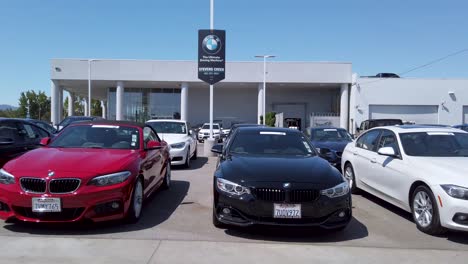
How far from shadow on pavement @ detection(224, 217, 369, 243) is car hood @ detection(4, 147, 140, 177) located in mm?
1856

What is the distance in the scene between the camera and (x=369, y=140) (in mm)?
8547

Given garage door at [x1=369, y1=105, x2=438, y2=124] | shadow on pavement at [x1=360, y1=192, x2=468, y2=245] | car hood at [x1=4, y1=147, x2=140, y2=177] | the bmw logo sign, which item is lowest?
shadow on pavement at [x1=360, y1=192, x2=468, y2=245]

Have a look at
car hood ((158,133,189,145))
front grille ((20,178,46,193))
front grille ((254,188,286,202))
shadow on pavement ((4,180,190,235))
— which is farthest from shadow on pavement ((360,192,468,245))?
car hood ((158,133,189,145))

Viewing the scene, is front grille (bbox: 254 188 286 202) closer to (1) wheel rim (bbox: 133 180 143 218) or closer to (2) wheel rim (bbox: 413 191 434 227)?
(1) wheel rim (bbox: 133 180 143 218)

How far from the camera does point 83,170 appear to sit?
561 cm

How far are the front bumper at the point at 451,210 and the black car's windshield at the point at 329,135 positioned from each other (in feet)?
24.1

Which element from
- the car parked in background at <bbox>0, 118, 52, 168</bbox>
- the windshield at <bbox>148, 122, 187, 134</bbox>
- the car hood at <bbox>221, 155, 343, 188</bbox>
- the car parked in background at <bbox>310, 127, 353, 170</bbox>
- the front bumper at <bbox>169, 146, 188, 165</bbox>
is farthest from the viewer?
the windshield at <bbox>148, 122, 187, 134</bbox>

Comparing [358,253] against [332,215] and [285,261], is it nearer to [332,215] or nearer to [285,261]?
[332,215]

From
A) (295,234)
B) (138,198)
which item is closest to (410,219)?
(295,234)

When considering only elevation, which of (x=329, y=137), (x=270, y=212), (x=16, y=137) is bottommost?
(x=270, y=212)

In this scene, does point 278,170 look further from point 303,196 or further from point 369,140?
point 369,140

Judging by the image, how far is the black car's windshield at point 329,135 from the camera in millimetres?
13016

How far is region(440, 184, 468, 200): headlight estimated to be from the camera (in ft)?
17.8

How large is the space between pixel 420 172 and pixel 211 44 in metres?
13.3
